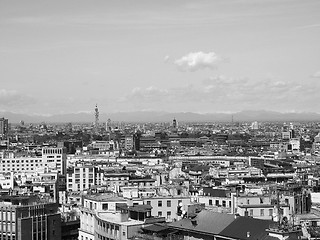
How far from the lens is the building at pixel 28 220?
46906 millimetres

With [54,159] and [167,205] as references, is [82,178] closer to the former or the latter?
[54,159]

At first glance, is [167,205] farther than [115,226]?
Yes

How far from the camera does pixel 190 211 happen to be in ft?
136

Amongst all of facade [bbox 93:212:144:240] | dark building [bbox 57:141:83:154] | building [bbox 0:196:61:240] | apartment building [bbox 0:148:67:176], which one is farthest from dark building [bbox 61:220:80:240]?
dark building [bbox 57:141:83:154]

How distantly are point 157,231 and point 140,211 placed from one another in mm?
4487

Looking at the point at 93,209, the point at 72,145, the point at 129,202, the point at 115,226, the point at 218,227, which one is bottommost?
the point at 115,226

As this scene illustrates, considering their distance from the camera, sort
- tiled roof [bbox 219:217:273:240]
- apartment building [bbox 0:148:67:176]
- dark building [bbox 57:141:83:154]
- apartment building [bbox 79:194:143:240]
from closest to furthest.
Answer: tiled roof [bbox 219:217:273:240]
apartment building [bbox 79:194:143:240]
apartment building [bbox 0:148:67:176]
dark building [bbox 57:141:83:154]

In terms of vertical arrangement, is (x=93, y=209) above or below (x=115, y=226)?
above

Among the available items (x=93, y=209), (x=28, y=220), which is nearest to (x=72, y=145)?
(x=28, y=220)

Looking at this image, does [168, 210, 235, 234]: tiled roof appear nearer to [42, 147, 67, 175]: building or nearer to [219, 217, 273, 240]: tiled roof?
[219, 217, 273, 240]: tiled roof

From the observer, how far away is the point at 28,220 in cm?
4716

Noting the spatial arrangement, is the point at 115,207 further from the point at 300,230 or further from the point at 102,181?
the point at 102,181

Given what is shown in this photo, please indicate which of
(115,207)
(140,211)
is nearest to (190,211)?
(140,211)

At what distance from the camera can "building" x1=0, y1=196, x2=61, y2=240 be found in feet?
154
